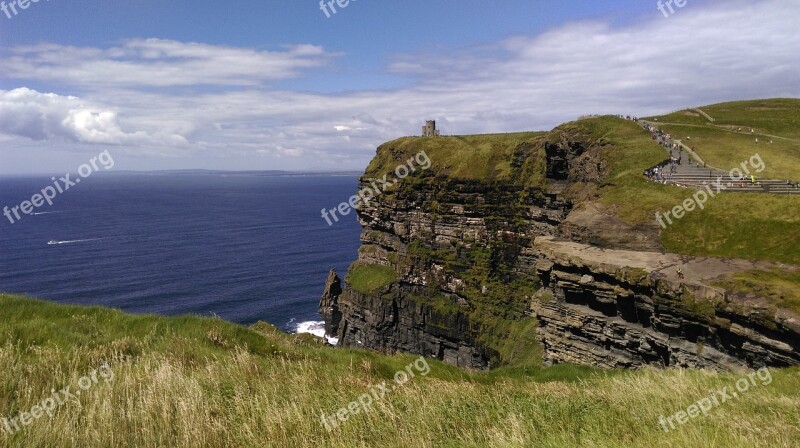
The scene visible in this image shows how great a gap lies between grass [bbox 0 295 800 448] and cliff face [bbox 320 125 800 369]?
14348 millimetres

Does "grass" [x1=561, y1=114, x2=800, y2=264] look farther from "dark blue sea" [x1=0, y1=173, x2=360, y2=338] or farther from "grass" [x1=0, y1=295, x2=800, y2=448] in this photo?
"dark blue sea" [x1=0, y1=173, x2=360, y2=338]

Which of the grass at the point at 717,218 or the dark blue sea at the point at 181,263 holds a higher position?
the grass at the point at 717,218

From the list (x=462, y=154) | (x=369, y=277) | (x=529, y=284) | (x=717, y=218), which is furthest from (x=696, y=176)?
(x=369, y=277)

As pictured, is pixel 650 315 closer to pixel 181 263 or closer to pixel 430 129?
pixel 430 129

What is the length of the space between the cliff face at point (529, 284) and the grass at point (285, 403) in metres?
14.3

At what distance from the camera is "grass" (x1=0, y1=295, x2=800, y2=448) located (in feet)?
21.7

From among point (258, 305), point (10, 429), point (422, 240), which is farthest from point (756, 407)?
point (258, 305)

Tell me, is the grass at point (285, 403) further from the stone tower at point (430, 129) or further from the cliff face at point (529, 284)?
the stone tower at point (430, 129)

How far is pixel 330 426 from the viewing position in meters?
7.15

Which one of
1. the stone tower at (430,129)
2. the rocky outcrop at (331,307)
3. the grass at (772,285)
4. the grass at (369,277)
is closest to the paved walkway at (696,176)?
the grass at (772,285)

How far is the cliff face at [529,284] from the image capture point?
2591cm

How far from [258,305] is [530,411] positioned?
2980 inches

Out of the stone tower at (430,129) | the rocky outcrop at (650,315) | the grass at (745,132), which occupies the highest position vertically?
the stone tower at (430,129)

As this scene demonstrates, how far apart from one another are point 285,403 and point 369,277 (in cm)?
6359
